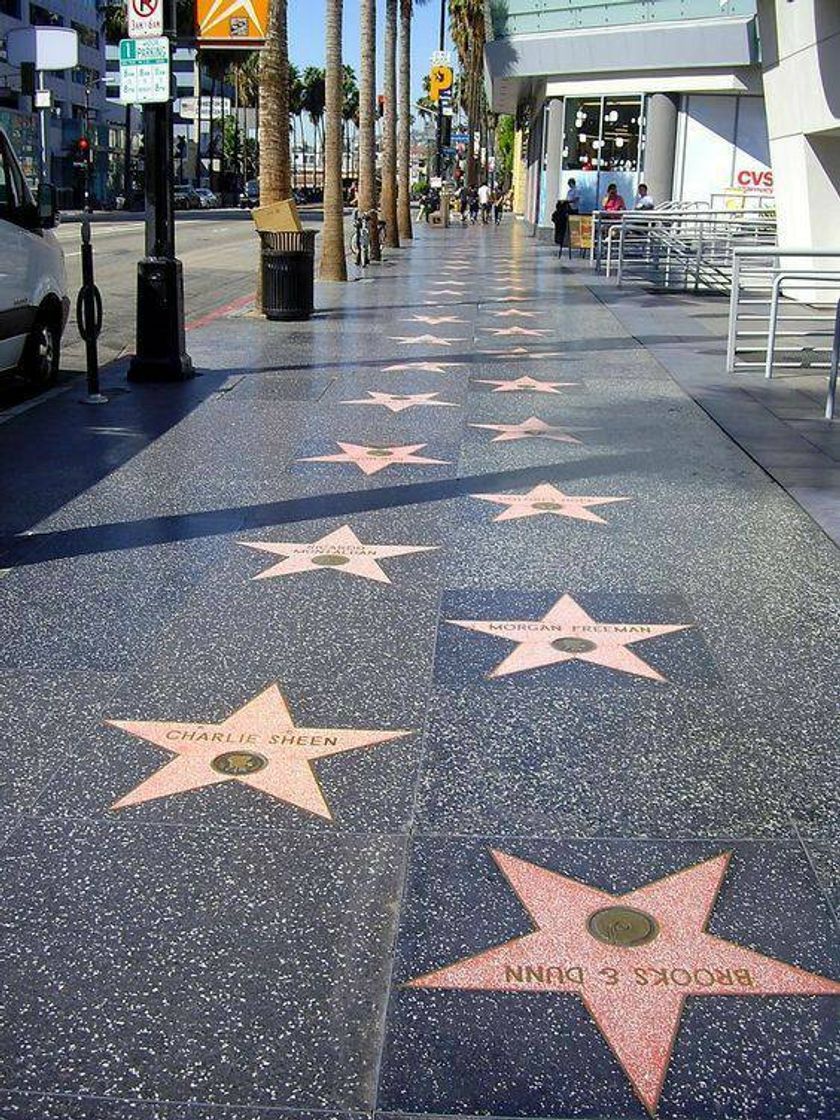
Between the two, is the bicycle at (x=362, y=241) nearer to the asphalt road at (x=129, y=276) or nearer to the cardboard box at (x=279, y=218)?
the asphalt road at (x=129, y=276)

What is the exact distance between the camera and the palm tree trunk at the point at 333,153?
22.5 m

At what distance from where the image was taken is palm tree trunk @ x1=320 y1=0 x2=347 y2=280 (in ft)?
73.9

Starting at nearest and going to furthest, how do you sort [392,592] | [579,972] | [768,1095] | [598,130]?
[768,1095] → [579,972] → [392,592] → [598,130]

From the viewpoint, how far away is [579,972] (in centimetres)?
315

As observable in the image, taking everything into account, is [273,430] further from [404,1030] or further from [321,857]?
[404,1030]

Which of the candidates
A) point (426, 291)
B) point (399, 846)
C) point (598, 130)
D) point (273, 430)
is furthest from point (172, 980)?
point (598, 130)

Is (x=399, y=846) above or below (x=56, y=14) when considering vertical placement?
below

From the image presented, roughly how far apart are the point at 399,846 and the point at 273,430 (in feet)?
21.8

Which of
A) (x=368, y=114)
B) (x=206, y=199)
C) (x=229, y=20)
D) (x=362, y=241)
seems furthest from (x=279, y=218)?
(x=206, y=199)

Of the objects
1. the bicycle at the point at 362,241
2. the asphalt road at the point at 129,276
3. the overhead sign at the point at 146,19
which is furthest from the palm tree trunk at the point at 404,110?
the overhead sign at the point at 146,19

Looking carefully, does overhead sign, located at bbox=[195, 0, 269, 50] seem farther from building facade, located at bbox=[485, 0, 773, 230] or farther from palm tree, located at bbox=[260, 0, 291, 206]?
building facade, located at bbox=[485, 0, 773, 230]

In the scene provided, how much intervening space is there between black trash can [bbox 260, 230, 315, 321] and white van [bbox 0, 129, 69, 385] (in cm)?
531

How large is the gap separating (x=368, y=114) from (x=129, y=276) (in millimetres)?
6955

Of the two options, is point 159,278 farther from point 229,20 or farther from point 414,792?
point 414,792
